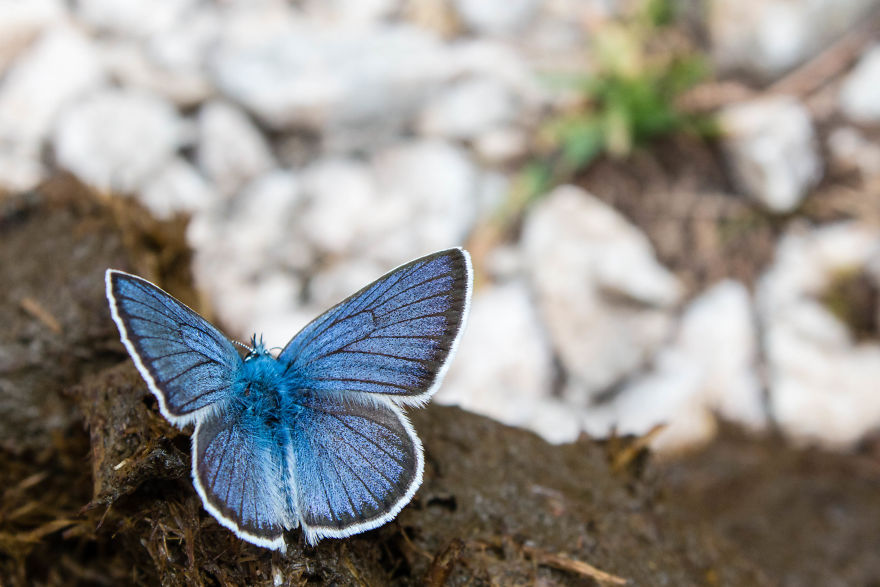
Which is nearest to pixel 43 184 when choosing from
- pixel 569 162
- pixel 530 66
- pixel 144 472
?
pixel 144 472

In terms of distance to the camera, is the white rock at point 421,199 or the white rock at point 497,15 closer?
the white rock at point 421,199

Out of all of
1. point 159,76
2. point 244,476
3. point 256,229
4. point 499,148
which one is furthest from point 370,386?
point 159,76

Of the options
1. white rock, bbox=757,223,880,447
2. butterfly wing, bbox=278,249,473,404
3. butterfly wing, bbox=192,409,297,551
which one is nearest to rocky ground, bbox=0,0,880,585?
white rock, bbox=757,223,880,447

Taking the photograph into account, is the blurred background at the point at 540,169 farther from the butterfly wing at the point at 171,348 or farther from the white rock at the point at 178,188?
the butterfly wing at the point at 171,348

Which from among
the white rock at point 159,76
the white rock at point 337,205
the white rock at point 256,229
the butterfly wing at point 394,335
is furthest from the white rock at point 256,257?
the butterfly wing at point 394,335

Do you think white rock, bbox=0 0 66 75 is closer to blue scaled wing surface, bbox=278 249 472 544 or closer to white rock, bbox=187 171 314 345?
white rock, bbox=187 171 314 345

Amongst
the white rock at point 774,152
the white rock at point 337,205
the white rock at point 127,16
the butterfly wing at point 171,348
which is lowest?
the butterfly wing at point 171,348

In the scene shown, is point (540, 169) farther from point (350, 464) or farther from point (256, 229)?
point (350, 464)
